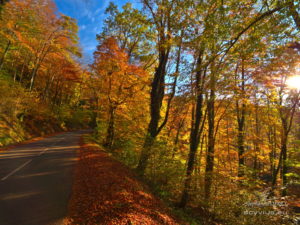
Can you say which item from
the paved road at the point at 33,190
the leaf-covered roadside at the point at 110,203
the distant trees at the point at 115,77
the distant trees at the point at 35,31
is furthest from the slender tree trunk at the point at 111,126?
the distant trees at the point at 35,31

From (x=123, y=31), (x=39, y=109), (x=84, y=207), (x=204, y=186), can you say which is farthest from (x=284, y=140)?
(x=39, y=109)

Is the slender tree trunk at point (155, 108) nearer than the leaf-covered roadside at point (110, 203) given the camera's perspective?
No

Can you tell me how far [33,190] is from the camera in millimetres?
4941

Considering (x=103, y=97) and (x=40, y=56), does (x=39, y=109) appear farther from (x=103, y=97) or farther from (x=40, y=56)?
(x=103, y=97)

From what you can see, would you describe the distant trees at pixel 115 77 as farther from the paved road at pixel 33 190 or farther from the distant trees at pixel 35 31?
the distant trees at pixel 35 31

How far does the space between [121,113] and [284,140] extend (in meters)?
12.5

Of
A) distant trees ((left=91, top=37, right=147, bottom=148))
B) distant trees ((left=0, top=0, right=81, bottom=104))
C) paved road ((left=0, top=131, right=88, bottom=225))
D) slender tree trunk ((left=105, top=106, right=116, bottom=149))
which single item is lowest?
paved road ((left=0, top=131, right=88, bottom=225))

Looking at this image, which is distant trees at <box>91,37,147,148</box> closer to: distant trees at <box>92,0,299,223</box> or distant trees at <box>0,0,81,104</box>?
distant trees at <box>92,0,299,223</box>

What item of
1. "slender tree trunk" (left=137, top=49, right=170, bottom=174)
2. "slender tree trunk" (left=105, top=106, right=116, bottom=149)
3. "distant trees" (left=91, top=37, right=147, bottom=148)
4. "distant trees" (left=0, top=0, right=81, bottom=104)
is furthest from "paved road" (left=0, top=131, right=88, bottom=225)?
"distant trees" (left=0, top=0, right=81, bottom=104)

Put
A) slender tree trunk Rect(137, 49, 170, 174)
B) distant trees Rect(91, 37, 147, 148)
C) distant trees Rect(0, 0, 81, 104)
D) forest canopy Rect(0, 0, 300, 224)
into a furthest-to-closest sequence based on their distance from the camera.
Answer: distant trees Rect(0, 0, 81, 104)
distant trees Rect(91, 37, 147, 148)
slender tree trunk Rect(137, 49, 170, 174)
forest canopy Rect(0, 0, 300, 224)

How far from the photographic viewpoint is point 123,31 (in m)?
15.0

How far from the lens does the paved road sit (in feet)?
12.2

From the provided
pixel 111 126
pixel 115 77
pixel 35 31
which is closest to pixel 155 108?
pixel 115 77

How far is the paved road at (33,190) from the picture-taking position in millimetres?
3715
